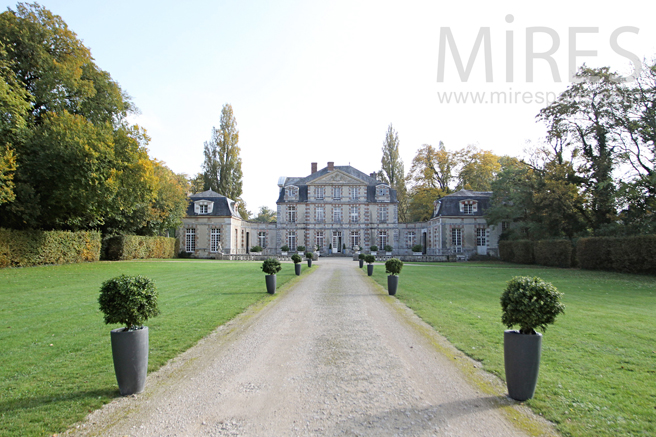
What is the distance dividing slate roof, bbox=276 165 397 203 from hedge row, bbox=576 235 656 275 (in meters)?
27.0

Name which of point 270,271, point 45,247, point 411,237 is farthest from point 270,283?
point 411,237

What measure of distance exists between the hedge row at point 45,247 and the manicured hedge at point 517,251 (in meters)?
31.2

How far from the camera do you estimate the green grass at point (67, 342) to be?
12.8ft

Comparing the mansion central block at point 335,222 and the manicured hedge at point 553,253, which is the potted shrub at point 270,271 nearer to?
the manicured hedge at point 553,253

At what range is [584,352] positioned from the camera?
19.3 feet

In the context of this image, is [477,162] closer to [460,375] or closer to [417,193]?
[417,193]

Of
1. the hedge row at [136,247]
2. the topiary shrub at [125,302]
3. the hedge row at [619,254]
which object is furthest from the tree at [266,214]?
the topiary shrub at [125,302]

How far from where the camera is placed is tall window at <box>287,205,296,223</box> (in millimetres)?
49844

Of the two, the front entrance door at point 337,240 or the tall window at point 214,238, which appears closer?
the tall window at point 214,238

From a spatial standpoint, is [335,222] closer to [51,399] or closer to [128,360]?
[128,360]

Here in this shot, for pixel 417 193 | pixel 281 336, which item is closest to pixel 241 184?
pixel 417 193

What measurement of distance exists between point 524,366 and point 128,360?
14.1 feet

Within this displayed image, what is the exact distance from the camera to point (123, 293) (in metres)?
4.43

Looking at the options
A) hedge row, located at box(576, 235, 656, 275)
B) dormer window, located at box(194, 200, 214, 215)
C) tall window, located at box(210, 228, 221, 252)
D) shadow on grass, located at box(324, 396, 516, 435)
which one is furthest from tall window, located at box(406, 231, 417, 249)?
shadow on grass, located at box(324, 396, 516, 435)
